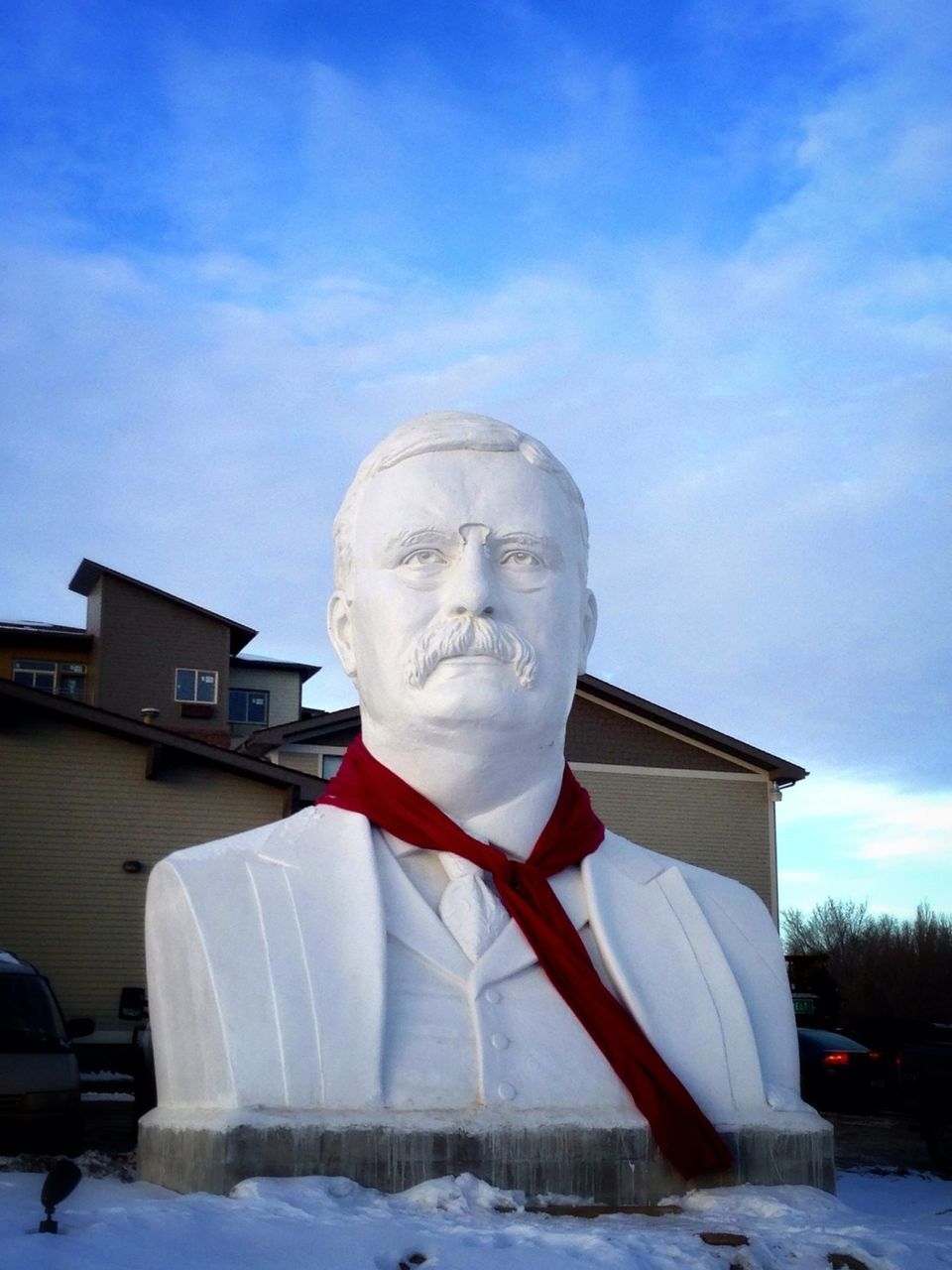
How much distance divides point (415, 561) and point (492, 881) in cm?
115

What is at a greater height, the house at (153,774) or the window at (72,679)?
the window at (72,679)

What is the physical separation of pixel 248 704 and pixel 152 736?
1753 centimetres

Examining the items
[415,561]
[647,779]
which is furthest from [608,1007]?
[647,779]

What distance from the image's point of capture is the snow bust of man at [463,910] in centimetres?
454

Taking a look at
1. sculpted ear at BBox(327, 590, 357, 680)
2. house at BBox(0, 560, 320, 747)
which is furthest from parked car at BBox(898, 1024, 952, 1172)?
house at BBox(0, 560, 320, 747)

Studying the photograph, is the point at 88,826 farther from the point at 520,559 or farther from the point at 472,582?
the point at 472,582

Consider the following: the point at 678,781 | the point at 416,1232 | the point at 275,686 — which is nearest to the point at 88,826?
the point at 678,781

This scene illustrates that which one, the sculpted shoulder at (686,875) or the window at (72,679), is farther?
the window at (72,679)

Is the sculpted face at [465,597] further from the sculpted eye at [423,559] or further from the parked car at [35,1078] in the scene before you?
the parked car at [35,1078]

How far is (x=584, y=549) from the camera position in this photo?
18.2 ft

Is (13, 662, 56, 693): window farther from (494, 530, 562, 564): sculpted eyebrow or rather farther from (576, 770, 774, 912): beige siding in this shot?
(494, 530, 562, 564): sculpted eyebrow

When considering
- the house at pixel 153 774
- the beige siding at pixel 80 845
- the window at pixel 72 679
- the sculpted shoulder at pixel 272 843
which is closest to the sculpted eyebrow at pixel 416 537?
the sculpted shoulder at pixel 272 843

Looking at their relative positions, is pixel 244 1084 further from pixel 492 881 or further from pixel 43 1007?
pixel 43 1007

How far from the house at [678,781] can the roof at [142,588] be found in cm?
1111
